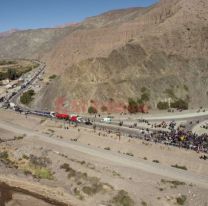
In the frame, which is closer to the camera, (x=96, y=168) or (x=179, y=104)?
(x=96, y=168)

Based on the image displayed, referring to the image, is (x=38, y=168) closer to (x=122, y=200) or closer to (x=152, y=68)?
(x=122, y=200)

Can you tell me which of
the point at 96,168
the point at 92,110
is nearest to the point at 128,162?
the point at 96,168

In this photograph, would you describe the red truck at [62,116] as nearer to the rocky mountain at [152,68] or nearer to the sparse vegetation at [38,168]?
the rocky mountain at [152,68]

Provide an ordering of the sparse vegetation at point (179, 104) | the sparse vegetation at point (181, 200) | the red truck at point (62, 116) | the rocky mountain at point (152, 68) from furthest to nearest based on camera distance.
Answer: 1. the rocky mountain at point (152, 68)
2. the sparse vegetation at point (179, 104)
3. the red truck at point (62, 116)
4. the sparse vegetation at point (181, 200)

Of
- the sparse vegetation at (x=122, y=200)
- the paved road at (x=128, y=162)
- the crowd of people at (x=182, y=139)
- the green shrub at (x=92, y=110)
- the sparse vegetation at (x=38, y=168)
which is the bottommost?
the sparse vegetation at (x=122, y=200)

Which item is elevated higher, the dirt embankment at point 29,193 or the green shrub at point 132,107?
the green shrub at point 132,107

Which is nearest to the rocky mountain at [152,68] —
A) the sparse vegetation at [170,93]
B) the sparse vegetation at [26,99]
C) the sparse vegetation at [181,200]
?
the sparse vegetation at [170,93]

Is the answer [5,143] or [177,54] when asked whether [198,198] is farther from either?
[177,54]

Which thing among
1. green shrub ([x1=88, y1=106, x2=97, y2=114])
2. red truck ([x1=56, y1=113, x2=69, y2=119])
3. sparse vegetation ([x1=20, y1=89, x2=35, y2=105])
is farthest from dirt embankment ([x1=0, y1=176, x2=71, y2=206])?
sparse vegetation ([x1=20, y1=89, x2=35, y2=105])
